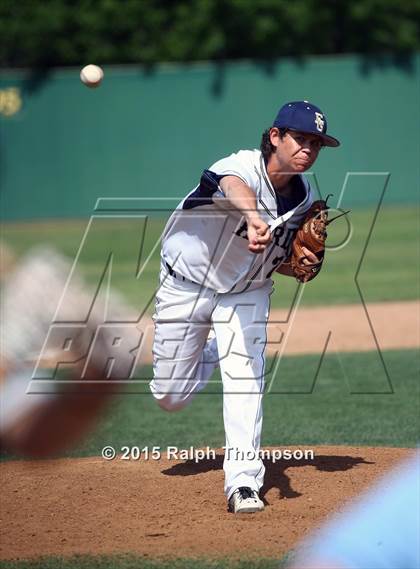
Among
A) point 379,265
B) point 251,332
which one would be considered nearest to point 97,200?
point 379,265

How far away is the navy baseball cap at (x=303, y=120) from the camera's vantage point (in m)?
4.96

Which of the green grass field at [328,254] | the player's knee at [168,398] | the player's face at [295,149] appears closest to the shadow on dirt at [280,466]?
the player's knee at [168,398]

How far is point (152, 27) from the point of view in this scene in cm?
2644

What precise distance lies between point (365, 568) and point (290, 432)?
5.11m

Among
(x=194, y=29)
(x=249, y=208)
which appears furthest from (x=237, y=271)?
(x=194, y=29)

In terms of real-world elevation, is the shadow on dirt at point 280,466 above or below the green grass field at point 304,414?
below

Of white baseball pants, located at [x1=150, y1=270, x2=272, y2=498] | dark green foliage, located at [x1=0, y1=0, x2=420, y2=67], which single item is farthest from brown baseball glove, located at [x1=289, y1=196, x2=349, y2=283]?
dark green foliage, located at [x1=0, y1=0, x2=420, y2=67]

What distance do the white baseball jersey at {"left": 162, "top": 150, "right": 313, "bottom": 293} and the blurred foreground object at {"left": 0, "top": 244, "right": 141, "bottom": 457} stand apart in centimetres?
218

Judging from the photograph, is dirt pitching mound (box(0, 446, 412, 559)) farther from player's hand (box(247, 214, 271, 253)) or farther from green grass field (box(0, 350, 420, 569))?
player's hand (box(247, 214, 271, 253))

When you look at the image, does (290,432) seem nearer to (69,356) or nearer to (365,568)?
(69,356)

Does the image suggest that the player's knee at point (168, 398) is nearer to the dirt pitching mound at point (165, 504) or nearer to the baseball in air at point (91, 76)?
the dirt pitching mound at point (165, 504)

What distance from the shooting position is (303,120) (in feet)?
16.3

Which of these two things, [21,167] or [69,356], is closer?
[69,356]

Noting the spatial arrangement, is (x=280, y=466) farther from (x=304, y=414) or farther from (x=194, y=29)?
(x=194, y=29)
